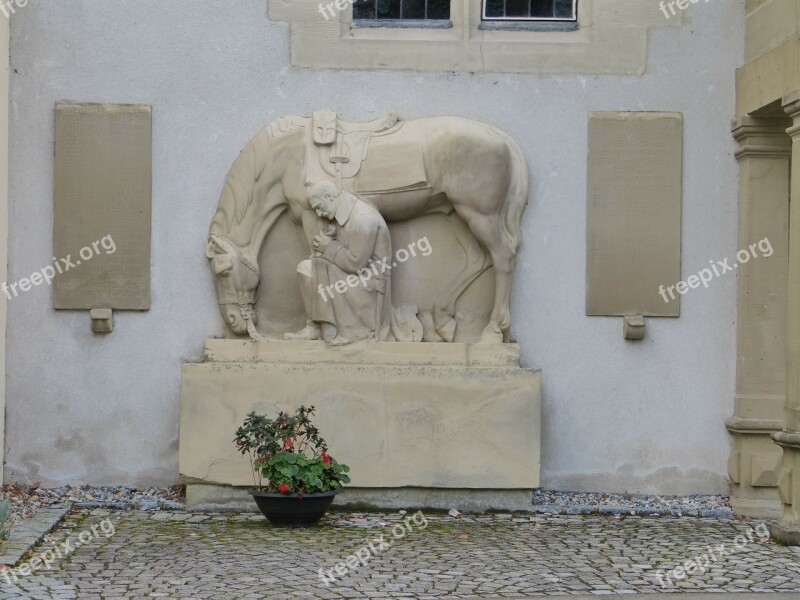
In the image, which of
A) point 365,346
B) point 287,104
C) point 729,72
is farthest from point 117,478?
point 729,72

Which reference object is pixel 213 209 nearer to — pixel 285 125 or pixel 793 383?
pixel 285 125

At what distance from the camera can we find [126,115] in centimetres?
1003

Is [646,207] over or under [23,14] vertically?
under

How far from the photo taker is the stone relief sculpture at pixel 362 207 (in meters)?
9.80

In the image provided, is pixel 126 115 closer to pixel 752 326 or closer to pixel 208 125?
pixel 208 125

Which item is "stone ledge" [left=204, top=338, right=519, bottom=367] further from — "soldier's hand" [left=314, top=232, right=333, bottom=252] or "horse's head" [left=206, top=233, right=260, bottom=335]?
"soldier's hand" [left=314, top=232, right=333, bottom=252]

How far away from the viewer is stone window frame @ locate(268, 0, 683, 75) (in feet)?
33.2

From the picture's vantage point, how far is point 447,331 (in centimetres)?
1002

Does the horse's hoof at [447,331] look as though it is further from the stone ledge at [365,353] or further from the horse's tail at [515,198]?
the horse's tail at [515,198]

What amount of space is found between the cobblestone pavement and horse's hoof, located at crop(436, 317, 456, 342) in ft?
4.26

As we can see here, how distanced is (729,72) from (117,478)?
5.43m

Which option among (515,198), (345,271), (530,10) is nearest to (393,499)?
(345,271)

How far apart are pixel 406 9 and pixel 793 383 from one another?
3.99 metres

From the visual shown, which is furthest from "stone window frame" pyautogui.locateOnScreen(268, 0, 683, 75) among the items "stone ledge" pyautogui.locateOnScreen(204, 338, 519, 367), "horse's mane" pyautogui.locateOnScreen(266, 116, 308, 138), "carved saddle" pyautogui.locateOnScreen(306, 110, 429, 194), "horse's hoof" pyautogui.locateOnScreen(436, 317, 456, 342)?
"stone ledge" pyautogui.locateOnScreen(204, 338, 519, 367)
